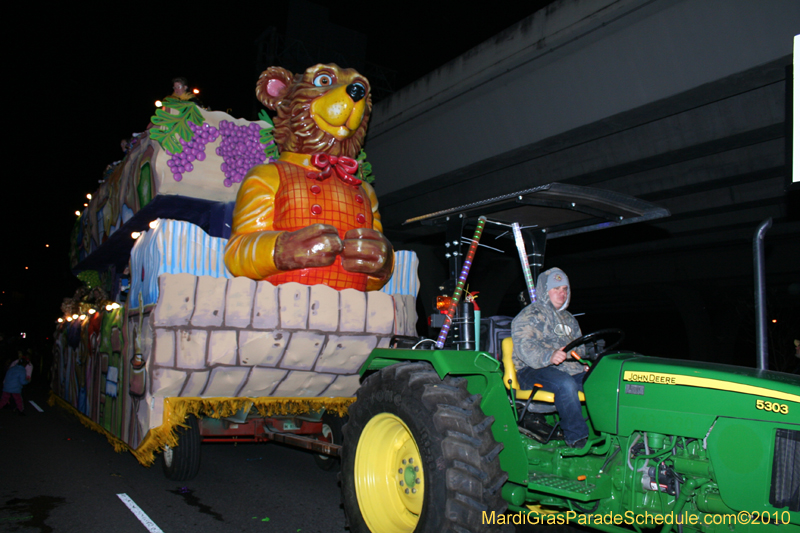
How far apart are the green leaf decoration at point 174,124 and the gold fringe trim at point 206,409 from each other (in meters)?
2.50

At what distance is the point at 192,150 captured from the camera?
5574 millimetres

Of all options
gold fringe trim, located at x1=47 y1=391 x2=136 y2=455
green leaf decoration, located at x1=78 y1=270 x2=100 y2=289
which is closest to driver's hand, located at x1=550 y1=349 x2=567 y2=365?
gold fringe trim, located at x1=47 y1=391 x2=136 y2=455

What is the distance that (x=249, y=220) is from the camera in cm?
488

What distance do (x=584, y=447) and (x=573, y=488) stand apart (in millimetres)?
Answer: 265

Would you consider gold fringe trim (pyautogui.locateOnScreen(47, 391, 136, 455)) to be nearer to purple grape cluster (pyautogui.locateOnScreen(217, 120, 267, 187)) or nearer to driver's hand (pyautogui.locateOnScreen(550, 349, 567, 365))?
purple grape cluster (pyautogui.locateOnScreen(217, 120, 267, 187))

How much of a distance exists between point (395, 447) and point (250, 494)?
190 centimetres

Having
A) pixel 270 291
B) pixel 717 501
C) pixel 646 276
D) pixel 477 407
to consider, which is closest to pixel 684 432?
pixel 717 501

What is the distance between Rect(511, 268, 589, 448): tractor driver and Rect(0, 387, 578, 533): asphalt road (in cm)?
70

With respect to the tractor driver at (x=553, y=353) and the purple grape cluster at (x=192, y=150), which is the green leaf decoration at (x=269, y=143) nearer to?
the purple grape cluster at (x=192, y=150)

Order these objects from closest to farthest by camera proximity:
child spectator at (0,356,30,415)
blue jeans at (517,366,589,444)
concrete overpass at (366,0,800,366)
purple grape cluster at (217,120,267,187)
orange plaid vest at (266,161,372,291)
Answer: blue jeans at (517,366,589,444), orange plaid vest at (266,161,372,291), purple grape cluster at (217,120,267,187), concrete overpass at (366,0,800,366), child spectator at (0,356,30,415)

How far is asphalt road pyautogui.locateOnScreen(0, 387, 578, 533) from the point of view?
12.8ft

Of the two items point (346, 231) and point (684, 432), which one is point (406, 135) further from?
point (684, 432)

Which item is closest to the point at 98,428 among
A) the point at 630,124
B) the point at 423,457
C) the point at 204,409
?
the point at 204,409

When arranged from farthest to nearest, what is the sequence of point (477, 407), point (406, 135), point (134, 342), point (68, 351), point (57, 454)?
point (406, 135) < point (68, 351) < point (57, 454) < point (134, 342) < point (477, 407)
